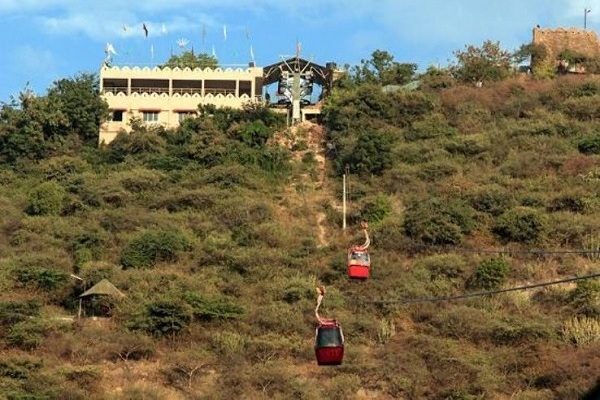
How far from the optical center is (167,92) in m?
56.6

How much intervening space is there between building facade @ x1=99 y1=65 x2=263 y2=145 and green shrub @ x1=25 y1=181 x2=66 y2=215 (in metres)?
7.21

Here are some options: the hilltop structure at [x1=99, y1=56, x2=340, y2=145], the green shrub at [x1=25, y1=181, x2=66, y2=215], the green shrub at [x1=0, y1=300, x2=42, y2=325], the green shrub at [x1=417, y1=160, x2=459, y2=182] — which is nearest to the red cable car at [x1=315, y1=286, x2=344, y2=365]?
the green shrub at [x1=0, y1=300, x2=42, y2=325]

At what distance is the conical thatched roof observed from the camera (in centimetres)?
3869

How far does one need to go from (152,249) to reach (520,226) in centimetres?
1364

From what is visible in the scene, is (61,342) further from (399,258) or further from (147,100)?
(147,100)

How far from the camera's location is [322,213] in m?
47.4

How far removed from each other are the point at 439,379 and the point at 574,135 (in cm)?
2029

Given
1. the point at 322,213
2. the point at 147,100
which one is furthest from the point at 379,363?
the point at 147,100

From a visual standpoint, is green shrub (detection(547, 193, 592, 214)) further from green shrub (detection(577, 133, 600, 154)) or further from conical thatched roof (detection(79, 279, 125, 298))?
conical thatched roof (detection(79, 279, 125, 298))

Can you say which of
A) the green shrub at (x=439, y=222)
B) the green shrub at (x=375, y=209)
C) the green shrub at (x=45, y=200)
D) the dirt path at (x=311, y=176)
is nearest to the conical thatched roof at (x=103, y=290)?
the green shrub at (x=45, y=200)

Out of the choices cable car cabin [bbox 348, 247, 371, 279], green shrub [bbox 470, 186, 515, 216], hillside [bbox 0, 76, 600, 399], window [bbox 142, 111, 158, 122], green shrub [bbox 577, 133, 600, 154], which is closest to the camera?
cable car cabin [bbox 348, 247, 371, 279]

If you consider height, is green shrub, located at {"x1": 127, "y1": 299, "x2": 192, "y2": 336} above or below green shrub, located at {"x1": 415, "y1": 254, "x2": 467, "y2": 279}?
below

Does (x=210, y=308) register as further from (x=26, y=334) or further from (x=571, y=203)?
(x=571, y=203)

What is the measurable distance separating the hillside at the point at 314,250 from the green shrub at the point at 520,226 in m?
0.07
